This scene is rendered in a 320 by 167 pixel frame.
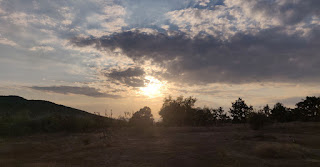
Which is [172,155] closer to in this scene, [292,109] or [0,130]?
[0,130]

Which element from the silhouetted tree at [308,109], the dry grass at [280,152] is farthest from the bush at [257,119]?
the silhouetted tree at [308,109]

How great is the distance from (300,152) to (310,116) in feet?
149

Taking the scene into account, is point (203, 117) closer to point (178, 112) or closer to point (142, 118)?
point (178, 112)

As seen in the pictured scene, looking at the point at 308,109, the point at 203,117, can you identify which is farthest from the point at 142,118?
the point at 308,109

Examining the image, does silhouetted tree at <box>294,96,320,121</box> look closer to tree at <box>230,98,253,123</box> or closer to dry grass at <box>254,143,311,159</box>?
tree at <box>230,98,253,123</box>

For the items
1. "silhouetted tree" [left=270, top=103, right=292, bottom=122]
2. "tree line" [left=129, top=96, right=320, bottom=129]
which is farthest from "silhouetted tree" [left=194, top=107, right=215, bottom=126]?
"silhouetted tree" [left=270, top=103, right=292, bottom=122]

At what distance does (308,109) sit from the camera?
50656mm

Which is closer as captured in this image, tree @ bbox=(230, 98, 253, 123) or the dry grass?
the dry grass

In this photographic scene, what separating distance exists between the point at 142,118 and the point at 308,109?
40655mm

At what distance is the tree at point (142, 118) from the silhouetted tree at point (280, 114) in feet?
99.8

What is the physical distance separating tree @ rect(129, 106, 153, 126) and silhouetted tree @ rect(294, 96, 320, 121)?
1435 inches

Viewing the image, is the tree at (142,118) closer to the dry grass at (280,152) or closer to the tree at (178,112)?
the tree at (178,112)

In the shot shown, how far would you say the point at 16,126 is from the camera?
28.9 m

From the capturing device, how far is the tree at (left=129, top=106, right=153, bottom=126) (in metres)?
34.1
